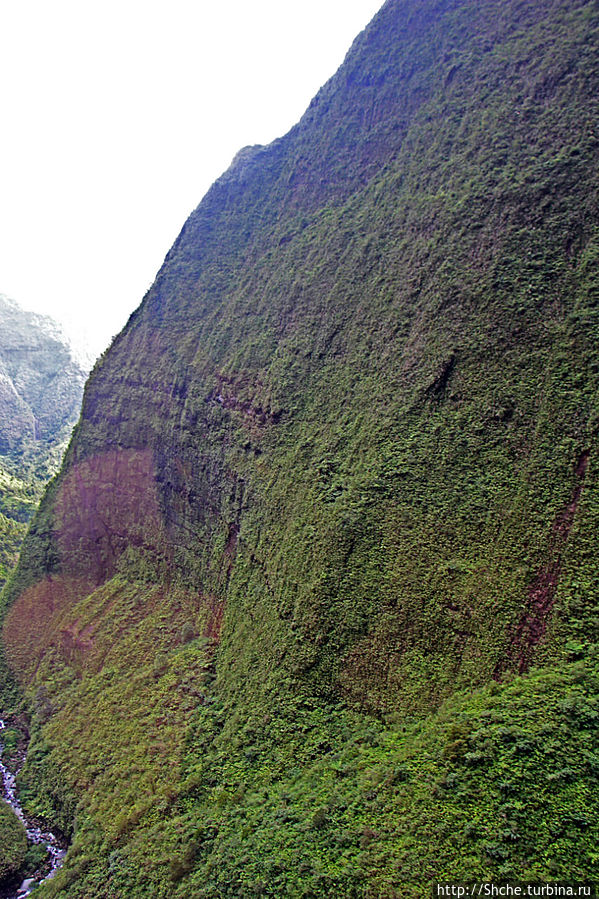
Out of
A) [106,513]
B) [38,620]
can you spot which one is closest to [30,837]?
[38,620]

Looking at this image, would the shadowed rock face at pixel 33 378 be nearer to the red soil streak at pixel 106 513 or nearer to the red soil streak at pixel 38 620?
the red soil streak at pixel 106 513

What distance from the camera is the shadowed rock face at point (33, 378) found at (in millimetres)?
75312

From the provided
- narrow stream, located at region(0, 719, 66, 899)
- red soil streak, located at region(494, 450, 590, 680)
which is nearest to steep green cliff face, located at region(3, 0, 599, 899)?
red soil streak, located at region(494, 450, 590, 680)

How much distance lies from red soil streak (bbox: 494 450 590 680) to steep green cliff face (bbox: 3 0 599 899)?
9 cm

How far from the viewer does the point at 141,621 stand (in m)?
29.2

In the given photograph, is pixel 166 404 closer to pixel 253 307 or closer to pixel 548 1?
pixel 253 307

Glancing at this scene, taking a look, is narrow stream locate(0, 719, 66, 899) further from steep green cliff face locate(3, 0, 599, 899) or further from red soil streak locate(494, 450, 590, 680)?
red soil streak locate(494, 450, 590, 680)

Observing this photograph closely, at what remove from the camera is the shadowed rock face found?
75.3m

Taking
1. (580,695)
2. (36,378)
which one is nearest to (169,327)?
(580,695)

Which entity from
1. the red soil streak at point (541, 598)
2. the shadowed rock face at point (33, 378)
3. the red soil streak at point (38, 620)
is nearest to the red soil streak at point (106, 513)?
the red soil streak at point (38, 620)

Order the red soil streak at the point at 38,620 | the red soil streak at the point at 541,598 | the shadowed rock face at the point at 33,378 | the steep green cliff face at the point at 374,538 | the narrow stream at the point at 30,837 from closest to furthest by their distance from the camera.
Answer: the steep green cliff face at the point at 374,538 < the red soil streak at the point at 541,598 < the narrow stream at the point at 30,837 < the red soil streak at the point at 38,620 < the shadowed rock face at the point at 33,378

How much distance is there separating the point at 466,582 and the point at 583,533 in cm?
371

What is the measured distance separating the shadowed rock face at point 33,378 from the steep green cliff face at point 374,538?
50012 millimetres

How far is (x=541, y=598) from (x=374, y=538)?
21.1 feet
